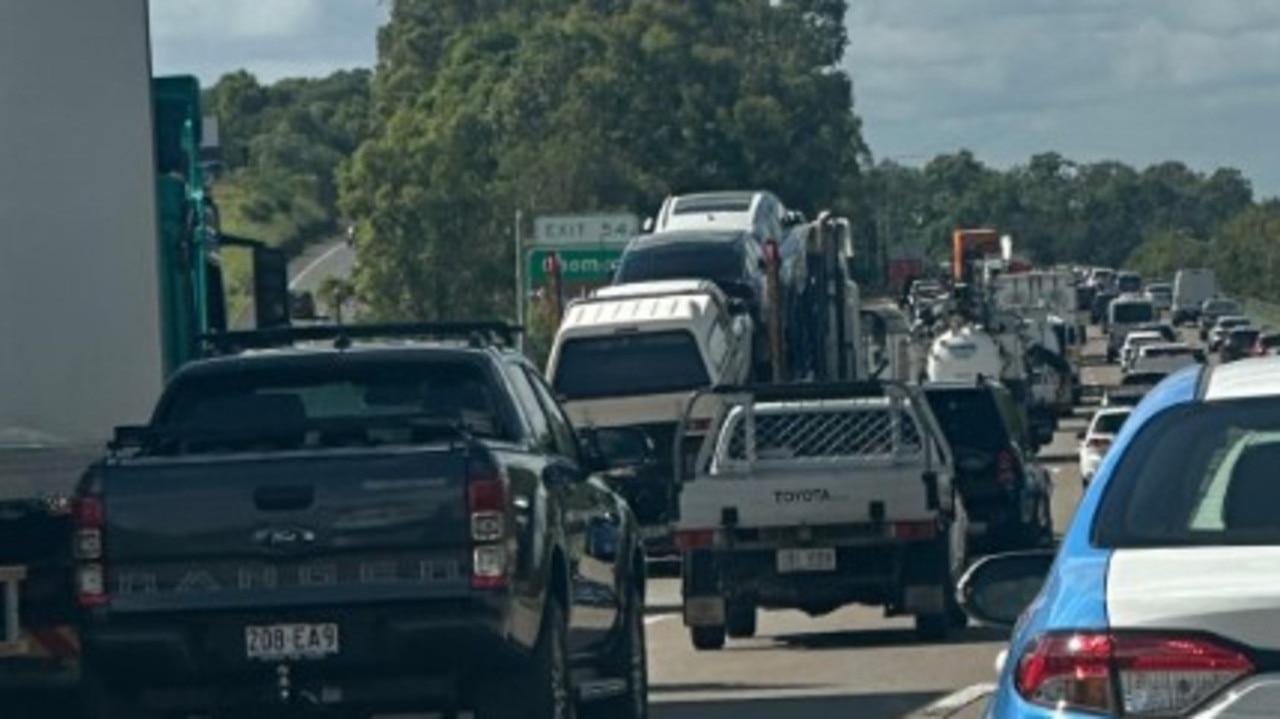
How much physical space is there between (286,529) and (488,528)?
0.75m

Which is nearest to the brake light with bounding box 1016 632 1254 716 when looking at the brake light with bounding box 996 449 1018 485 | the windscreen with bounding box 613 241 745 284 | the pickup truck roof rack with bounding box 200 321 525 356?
the pickup truck roof rack with bounding box 200 321 525 356

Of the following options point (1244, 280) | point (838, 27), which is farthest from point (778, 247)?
point (1244, 280)

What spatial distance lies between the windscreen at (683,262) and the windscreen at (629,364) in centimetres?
657

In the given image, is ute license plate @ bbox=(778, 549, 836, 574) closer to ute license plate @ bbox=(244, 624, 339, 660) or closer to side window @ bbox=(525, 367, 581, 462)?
side window @ bbox=(525, 367, 581, 462)

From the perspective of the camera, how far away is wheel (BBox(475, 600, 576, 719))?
45.9 feet

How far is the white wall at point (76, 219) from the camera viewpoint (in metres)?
17.5

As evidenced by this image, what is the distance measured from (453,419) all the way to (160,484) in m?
1.49

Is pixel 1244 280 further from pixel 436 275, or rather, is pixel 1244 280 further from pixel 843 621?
pixel 843 621

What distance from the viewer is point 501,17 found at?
123062mm

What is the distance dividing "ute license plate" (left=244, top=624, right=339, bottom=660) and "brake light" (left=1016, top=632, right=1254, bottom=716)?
22.2 feet

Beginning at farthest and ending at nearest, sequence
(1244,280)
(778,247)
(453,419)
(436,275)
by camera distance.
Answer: (1244,280)
(436,275)
(778,247)
(453,419)

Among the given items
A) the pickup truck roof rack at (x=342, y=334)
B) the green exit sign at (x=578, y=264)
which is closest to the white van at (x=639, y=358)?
the pickup truck roof rack at (x=342, y=334)

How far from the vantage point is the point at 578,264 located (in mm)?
56438

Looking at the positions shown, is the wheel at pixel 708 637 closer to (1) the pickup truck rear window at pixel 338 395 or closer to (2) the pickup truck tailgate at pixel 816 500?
(2) the pickup truck tailgate at pixel 816 500
